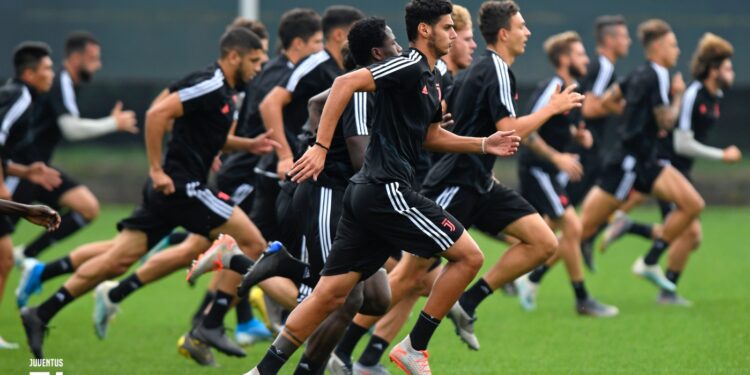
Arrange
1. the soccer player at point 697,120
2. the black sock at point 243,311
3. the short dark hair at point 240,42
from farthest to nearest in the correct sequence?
the soccer player at point 697,120 → the black sock at point 243,311 → the short dark hair at point 240,42

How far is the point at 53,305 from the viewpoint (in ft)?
30.0

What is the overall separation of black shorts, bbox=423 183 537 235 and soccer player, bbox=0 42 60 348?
11.6 feet

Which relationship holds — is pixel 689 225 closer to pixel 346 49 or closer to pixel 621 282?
pixel 621 282

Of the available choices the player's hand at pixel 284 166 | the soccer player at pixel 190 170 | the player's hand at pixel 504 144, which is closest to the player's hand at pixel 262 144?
the soccer player at pixel 190 170

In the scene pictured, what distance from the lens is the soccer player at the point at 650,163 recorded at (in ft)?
38.9

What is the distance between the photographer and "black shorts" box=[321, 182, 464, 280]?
694cm

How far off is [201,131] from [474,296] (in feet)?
7.54

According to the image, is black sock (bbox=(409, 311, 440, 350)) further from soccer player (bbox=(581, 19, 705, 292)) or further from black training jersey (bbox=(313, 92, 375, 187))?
soccer player (bbox=(581, 19, 705, 292))

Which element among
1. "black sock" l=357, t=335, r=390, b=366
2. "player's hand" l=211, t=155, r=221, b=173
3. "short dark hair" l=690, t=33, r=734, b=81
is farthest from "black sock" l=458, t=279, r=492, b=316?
"short dark hair" l=690, t=33, r=734, b=81

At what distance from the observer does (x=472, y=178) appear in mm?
8484

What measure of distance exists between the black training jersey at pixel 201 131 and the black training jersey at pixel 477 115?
1.58 metres

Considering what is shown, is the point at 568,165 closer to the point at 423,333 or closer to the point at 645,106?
the point at 645,106

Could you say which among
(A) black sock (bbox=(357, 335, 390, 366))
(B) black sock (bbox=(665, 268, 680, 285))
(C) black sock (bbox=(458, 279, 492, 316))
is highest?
(C) black sock (bbox=(458, 279, 492, 316))

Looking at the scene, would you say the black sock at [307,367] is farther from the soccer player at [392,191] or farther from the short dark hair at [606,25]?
the short dark hair at [606,25]
